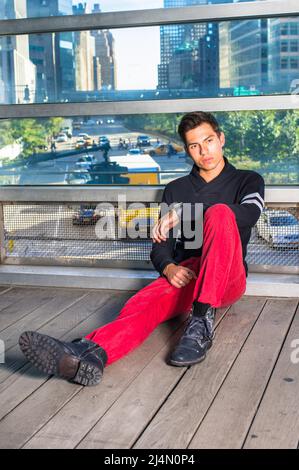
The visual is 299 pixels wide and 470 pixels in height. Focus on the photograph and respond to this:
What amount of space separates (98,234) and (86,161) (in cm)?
38

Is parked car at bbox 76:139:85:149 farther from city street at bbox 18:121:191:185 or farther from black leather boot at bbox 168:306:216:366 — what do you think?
black leather boot at bbox 168:306:216:366

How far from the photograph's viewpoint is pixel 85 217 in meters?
3.41

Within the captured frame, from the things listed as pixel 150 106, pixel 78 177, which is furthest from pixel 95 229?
pixel 150 106

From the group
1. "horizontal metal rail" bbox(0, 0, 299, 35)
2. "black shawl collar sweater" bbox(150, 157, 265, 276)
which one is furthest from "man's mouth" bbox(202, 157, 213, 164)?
"horizontal metal rail" bbox(0, 0, 299, 35)

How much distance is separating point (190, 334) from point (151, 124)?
1.30 metres

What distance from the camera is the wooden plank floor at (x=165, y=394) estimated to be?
1.77 meters

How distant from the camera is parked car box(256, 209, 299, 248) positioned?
3.14 m

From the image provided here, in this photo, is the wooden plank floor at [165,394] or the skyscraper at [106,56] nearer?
the wooden plank floor at [165,394]

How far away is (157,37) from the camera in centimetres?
326

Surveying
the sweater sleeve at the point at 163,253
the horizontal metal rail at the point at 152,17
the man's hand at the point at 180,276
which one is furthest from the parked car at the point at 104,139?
the man's hand at the point at 180,276

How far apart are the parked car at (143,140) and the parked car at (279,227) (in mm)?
Result: 673

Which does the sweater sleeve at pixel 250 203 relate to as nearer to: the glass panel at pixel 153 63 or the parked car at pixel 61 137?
the glass panel at pixel 153 63

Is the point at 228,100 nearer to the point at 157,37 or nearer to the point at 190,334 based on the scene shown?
the point at 157,37
